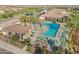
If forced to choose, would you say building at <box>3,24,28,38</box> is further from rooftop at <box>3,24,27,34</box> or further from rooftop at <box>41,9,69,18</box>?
rooftop at <box>41,9,69,18</box>

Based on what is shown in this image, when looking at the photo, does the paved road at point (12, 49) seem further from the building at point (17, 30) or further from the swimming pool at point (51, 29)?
the swimming pool at point (51, 29)

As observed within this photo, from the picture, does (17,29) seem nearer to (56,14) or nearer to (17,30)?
(17,30)

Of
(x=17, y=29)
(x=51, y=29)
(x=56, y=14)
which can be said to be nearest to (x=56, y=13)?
(x=56, y=14)

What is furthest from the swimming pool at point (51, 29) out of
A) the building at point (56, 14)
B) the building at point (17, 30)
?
the building at point (17, 30)

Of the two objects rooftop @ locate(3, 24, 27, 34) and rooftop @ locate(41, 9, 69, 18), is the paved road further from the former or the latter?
rooftop @ locate(41, 9, 69, 18)

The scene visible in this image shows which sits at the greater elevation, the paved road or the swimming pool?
the swimming pool

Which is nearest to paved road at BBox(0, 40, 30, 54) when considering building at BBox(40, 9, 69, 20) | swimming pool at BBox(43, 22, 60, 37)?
swimming pool at BBox(43, 22, 60, 37)

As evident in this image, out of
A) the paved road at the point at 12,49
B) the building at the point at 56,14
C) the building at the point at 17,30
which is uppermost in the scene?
the building at the point at 56,14

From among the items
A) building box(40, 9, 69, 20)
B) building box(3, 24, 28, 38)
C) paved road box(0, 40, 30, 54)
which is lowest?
paved road box(0, 40, 30, 54)
